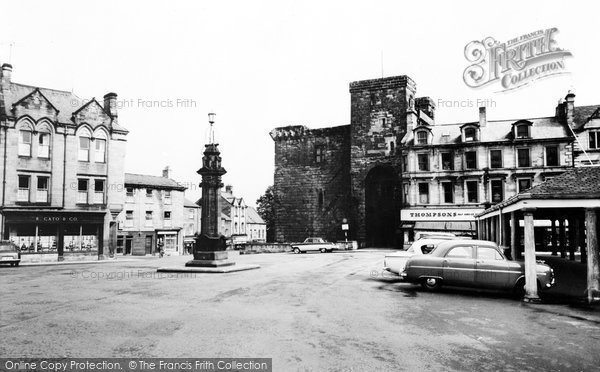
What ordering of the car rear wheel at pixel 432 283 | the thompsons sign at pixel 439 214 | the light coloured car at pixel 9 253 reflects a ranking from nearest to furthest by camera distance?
the car rear wheel at pixel 432 283 → the light coloured car at pixel 9 253 → the thompsons sign at pixel 439 214

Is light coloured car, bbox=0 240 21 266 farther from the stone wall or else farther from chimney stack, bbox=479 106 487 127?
chimney stack, bbox=479 106 487 127

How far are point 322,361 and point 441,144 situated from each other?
1420 inches

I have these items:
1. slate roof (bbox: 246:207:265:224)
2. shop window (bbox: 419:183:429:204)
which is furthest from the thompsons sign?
slate roof (bbox: 246:207:265:224)

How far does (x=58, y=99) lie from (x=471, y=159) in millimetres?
33843

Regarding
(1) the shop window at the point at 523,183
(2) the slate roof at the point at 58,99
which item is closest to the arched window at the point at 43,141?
(2) the slate roof at the point at 58,99

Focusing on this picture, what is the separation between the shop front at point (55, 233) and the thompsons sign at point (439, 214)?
2506 cm

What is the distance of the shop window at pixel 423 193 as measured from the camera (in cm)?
3984

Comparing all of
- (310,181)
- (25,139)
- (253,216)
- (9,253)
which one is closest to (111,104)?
(25,139)

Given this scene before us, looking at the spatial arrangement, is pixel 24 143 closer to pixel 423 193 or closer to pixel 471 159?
pixel 423 193

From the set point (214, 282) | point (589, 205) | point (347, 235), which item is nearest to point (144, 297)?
point (214, 282)

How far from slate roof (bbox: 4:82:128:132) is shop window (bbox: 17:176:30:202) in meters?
4.68

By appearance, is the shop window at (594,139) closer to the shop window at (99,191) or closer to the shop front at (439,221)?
the shop front at (439,221)

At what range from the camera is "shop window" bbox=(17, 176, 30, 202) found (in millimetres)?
30894

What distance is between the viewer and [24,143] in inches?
1239
